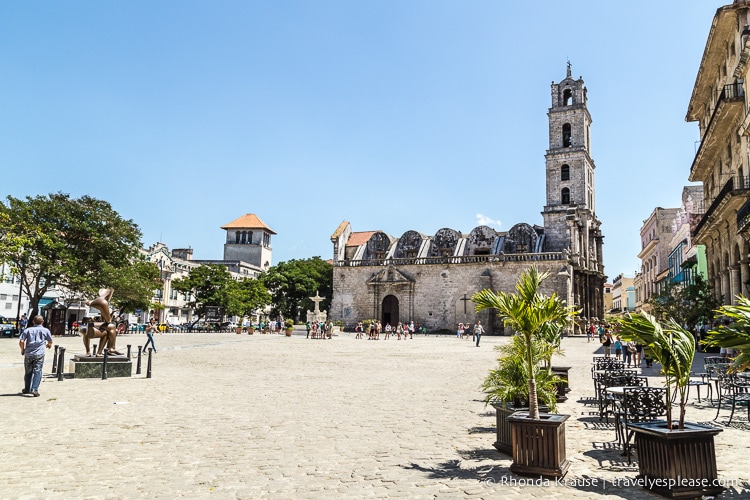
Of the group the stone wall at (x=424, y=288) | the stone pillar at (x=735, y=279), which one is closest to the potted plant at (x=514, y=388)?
the stone pillar at (x=735, y=279)

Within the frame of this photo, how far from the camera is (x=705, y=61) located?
21.9 metres

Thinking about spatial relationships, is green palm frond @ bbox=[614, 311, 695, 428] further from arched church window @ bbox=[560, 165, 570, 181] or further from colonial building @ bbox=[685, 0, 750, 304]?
arched church window @ bbox=[560, 165, 570, 181]

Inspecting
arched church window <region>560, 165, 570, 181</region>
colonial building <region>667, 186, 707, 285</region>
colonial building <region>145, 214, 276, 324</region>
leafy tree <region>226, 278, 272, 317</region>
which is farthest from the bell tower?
colonial building <region>145, 214, 276, 324</region>

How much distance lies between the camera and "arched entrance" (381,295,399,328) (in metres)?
46.0

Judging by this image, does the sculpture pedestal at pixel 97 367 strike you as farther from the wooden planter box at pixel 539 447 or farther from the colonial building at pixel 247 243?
the colonial building at pixel 247 243

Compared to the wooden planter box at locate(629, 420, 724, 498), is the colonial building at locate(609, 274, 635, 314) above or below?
above

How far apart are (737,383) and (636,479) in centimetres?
494

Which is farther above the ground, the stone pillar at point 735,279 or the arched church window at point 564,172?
the arched church window at point 564,172

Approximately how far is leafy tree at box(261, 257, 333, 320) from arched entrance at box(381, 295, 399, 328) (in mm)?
13293

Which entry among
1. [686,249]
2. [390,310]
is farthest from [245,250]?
[686,249]

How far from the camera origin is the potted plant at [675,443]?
4.57 metres

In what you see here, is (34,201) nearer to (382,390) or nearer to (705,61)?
(382,390)

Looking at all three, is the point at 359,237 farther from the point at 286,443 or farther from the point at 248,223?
the point at 286,443

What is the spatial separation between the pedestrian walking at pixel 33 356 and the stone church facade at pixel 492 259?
34.4 meters
